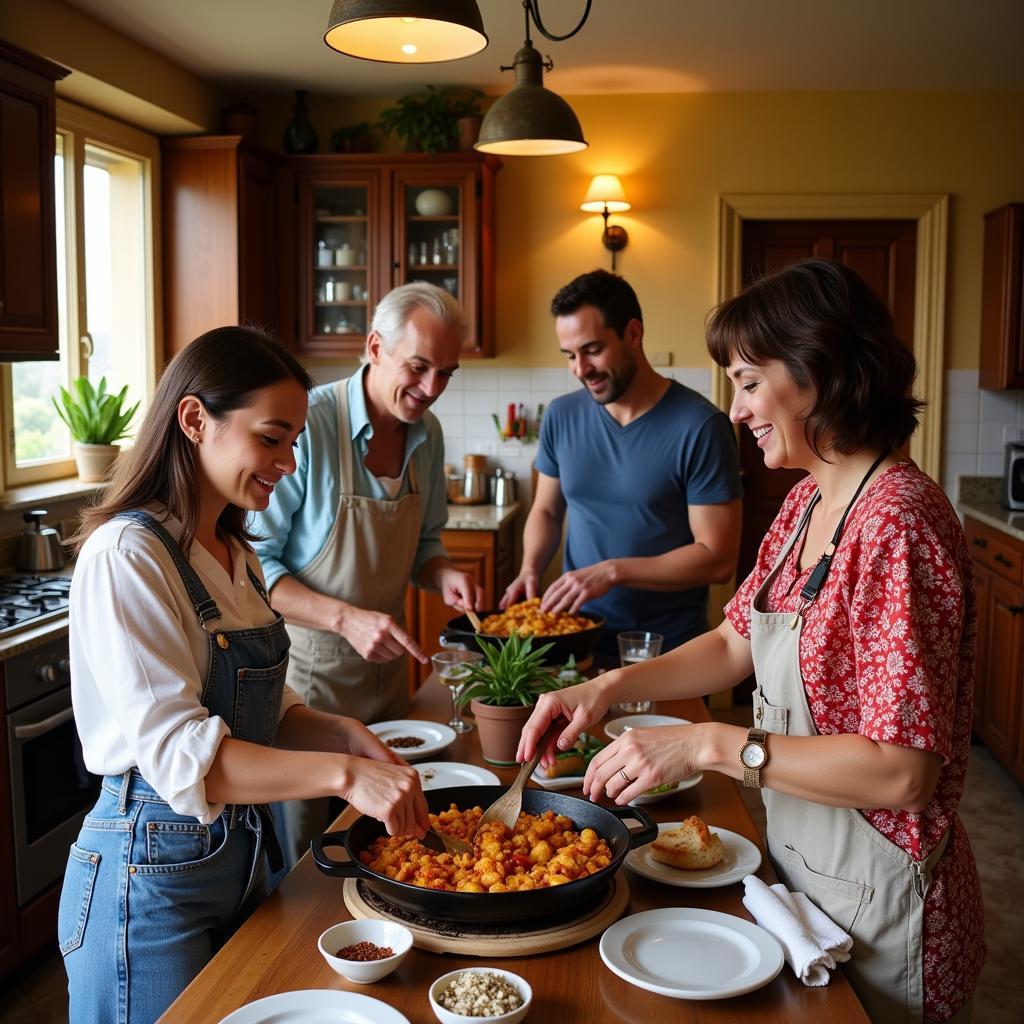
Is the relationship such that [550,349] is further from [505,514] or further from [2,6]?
[2,6]

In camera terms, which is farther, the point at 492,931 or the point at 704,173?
the point at 704,173

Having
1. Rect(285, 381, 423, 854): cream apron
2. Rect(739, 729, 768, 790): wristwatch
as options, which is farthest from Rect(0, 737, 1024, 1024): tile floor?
Rect(739, 729, 768, 790): wristwatch

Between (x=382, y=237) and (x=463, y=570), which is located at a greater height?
(x=382, y=237)

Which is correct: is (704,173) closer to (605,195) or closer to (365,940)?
(605,195)

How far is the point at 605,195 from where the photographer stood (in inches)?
217

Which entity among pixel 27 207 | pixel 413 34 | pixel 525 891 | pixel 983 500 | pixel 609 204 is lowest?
pixel 525 891

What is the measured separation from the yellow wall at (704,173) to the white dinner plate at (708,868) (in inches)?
168

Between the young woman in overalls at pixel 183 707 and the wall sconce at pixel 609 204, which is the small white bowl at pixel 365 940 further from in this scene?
the wall sconce at pixel 609 204

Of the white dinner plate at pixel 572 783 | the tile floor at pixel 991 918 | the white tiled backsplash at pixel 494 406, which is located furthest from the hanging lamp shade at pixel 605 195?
the white dinner plate at pixel 572 783

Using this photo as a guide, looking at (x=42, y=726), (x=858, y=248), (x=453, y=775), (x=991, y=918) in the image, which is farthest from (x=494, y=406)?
(x=453, y=775)

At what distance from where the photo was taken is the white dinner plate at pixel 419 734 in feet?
7.11

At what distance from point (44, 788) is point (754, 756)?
252 cm

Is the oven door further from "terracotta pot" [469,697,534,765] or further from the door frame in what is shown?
the door frame

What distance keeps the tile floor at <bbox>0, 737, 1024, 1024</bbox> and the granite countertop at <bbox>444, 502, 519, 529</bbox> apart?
1.68 m
